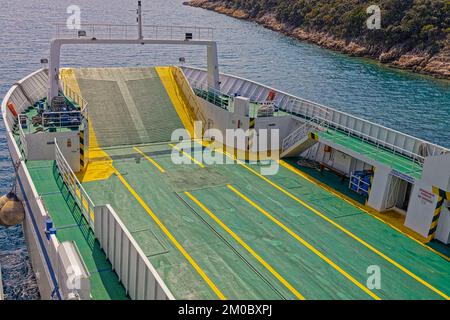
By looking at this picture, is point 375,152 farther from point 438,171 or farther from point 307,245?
point 307,245

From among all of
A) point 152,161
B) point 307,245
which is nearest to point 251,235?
point 307,245

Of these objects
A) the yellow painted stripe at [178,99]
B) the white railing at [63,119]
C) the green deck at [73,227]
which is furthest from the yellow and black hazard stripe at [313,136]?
the green deck at [73,227]

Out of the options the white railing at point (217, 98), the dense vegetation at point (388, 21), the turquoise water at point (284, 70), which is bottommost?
the turquoise water at point (284, 70)

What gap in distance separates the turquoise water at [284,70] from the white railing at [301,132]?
1219 centimetres

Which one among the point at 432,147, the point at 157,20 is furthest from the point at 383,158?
the point at 157,20

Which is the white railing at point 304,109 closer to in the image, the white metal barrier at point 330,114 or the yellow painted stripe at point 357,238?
the white metal barrier at point 330,114

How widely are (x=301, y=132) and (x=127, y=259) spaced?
12751 mm

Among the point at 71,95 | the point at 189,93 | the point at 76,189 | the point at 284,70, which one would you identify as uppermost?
the point at 189,93

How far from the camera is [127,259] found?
10.5 metres

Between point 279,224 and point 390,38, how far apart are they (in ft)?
196

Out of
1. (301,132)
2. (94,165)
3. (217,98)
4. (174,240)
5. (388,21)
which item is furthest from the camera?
(388,21)

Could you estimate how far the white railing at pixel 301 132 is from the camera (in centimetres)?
2081

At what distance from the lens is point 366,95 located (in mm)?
49656
